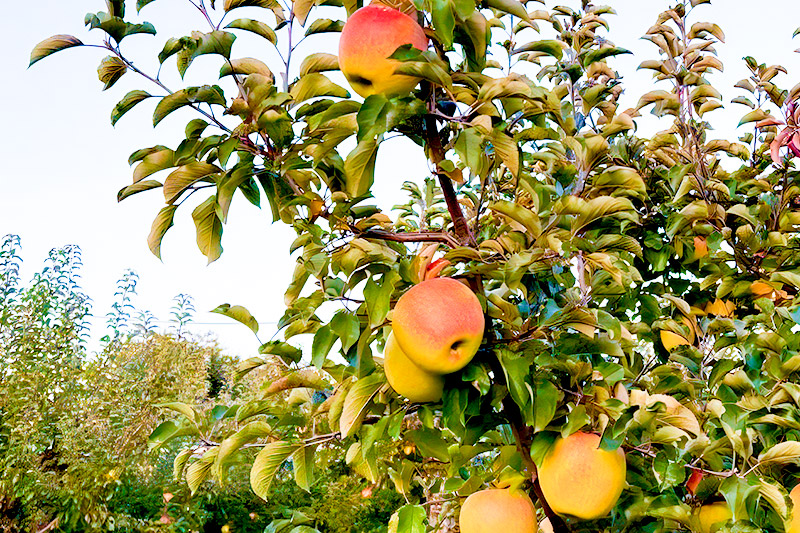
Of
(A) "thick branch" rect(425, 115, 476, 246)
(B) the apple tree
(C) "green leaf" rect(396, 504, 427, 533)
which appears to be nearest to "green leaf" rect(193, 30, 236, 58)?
(B) the apple tree

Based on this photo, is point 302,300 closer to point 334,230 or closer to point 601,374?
point 334,230

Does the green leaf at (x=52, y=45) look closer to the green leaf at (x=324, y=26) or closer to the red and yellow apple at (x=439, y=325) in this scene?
the green leaf at (x=324, y=26)

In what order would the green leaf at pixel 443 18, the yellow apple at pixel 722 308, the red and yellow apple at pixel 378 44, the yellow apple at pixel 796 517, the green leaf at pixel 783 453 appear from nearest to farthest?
the green leaf at pixel 443 18 → the red and yellow apple at pixel 378 44 → the green leaf at pixel 783 453 → the yellow apple at pixel 796 517 → the yellow apple at pixel 722 308

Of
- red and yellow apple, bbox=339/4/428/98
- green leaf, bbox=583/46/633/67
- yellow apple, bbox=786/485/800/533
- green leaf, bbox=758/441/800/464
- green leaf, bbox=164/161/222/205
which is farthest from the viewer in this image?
green leaf, bbox=583/46/633/67

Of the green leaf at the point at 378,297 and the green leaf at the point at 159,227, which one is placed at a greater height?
the green leaf at the point at 159,227

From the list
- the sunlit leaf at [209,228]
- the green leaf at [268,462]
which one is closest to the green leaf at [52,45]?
the sunlit leaf at [209,228]

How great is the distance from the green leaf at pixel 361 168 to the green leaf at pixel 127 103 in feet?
1.09

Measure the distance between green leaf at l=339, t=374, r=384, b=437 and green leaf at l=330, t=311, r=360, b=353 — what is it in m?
0.13

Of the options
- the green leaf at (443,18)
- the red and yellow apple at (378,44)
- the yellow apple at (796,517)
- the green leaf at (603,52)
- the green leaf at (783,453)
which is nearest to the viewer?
the green leaf at (443,18)

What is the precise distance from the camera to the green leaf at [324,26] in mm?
1195

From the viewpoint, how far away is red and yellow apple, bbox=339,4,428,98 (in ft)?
3.26

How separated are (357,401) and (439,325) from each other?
0.26m

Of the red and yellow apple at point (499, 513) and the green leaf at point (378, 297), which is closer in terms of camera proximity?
the green leaf at point (378, 297)

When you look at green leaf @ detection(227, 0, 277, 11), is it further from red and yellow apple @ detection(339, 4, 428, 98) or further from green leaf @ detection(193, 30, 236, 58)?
red and yellow apple @ detection(339, 4, 428, 98)
